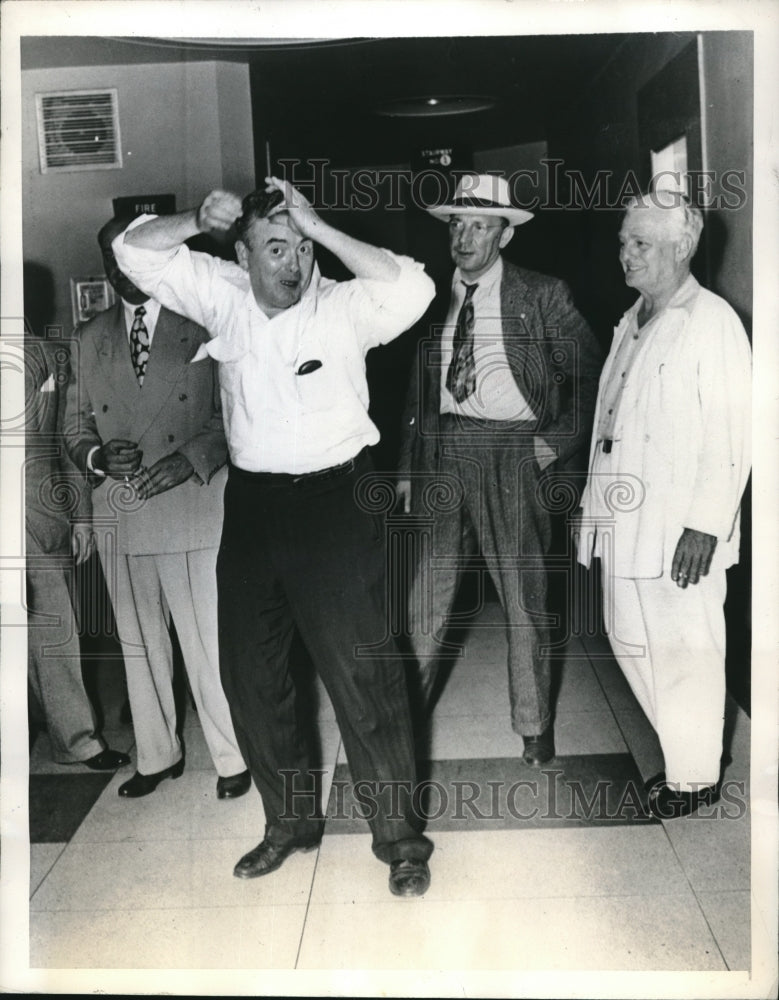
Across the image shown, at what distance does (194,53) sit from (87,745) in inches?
68.7

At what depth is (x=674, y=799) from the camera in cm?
261

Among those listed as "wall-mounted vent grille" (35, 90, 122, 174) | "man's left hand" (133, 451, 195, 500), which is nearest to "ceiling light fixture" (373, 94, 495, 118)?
"wall-mounted vent grille" (35, 90, 122, 174)

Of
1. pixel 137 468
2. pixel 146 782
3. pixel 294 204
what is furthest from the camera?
pixel 146 782

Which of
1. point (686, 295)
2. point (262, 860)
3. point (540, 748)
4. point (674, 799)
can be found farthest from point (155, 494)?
point (674, 799)

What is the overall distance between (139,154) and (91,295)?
359 mm

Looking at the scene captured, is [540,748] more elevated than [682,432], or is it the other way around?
[682,432]

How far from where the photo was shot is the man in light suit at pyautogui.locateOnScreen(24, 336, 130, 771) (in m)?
2.55

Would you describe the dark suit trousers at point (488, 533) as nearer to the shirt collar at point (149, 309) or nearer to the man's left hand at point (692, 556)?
the man's left hand at point (692, 556)

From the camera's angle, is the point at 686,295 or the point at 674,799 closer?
the point at 686,295

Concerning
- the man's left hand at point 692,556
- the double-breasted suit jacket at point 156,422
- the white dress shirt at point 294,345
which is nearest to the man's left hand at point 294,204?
the white dress shirt at point 294,345

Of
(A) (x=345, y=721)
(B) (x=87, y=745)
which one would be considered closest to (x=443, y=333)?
(A) (x=345, y=721)

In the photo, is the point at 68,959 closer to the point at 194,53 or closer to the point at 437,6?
the point at 194,53

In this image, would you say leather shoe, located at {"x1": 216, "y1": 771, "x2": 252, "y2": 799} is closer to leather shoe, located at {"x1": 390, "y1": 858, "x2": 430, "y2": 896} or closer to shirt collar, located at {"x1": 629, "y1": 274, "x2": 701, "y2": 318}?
leather shoe, located at {"x1": 390, "y1": 858, "x2": 430, "y2": 896}

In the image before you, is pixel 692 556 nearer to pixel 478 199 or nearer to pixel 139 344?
pixel 478 199
